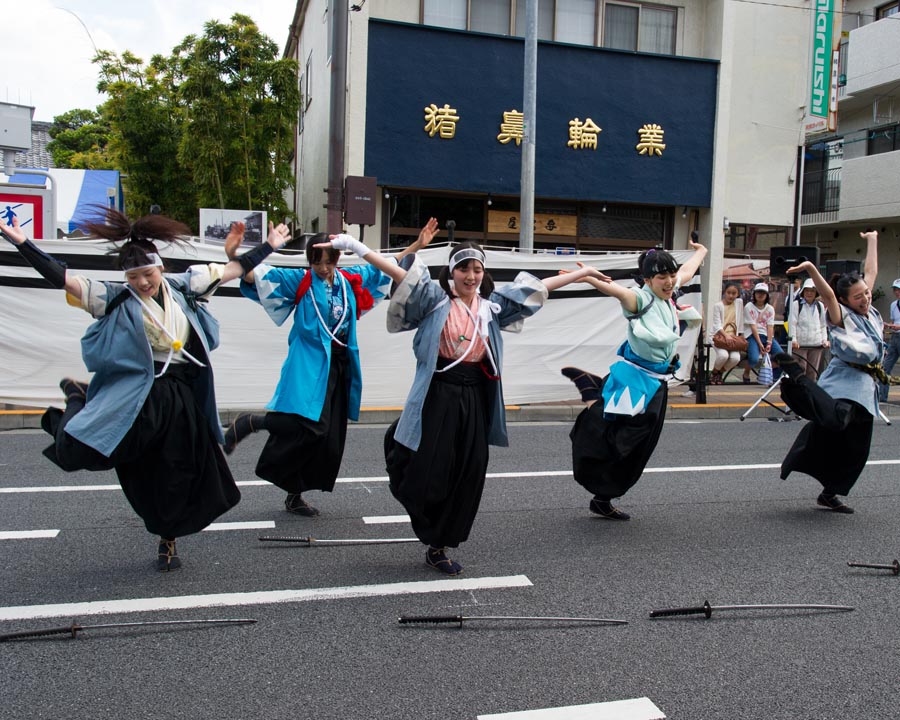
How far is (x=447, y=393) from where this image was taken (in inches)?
176

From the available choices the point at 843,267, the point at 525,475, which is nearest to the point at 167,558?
the point at 525,475

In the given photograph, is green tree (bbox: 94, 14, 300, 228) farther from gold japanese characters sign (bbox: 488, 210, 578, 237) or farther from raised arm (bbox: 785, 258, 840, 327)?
raised arm (bbox: 785, 258, 840, 327)

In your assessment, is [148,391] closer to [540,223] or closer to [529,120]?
[529,120]

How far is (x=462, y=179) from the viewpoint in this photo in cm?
1545

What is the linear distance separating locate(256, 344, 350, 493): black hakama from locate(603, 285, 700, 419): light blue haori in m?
Answer: 1.71

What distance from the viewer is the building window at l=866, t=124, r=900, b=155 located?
2230 cm

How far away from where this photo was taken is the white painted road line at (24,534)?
16.4ft

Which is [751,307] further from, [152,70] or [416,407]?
[152,70]

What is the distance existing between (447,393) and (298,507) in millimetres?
1790

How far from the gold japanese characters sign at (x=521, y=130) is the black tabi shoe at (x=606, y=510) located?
9985 millimetres

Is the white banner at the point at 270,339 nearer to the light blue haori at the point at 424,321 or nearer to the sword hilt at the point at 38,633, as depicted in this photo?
the light blue haori at the point at 424,321

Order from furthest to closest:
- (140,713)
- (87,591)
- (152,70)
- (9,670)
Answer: (152,70)
(87,591)
(9,670)
(140,713)

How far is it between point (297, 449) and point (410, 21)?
1196cm

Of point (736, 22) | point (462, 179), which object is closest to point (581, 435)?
point (462, 179)
